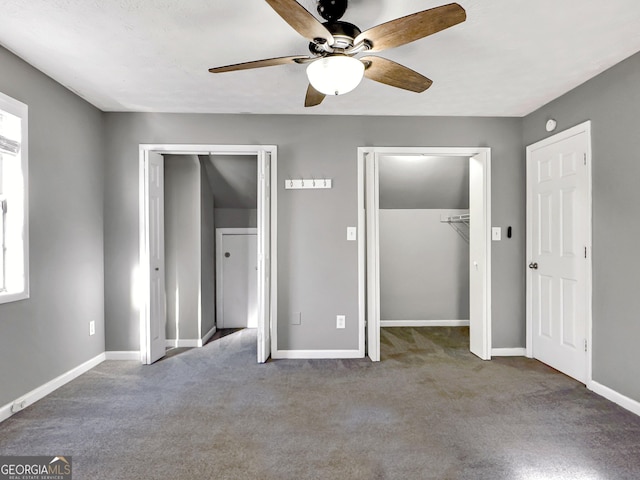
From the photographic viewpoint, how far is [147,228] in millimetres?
3170

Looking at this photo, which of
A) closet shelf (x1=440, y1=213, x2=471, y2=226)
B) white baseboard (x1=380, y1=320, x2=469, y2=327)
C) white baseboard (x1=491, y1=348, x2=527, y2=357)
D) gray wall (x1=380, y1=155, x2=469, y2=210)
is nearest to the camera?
white baseboard (x1=491, y1=348, x2=527, y2=357)

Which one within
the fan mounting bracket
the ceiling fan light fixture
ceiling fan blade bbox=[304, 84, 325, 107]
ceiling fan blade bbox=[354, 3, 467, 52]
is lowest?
the ceiling fan light fixture

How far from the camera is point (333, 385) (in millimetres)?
2711

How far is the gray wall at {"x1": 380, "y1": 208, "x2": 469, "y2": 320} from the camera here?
454cm

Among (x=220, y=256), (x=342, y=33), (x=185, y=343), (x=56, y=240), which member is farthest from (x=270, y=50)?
(x=185, y=343)

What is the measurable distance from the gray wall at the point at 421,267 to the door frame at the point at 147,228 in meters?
1.73

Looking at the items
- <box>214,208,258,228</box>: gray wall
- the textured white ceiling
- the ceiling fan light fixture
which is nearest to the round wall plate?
Result: the textured white ceiling

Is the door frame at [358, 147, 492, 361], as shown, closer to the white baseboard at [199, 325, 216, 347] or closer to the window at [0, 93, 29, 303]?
the white baseboard at [199, 325, 216, 347]

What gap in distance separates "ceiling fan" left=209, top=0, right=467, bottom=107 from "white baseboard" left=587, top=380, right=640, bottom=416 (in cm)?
239

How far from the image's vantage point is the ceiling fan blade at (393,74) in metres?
1.79

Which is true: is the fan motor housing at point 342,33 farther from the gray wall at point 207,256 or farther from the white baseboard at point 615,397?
the white baseboard at point 615,397

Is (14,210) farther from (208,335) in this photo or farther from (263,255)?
(208,335)

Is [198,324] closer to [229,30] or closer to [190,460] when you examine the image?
[190,460]
